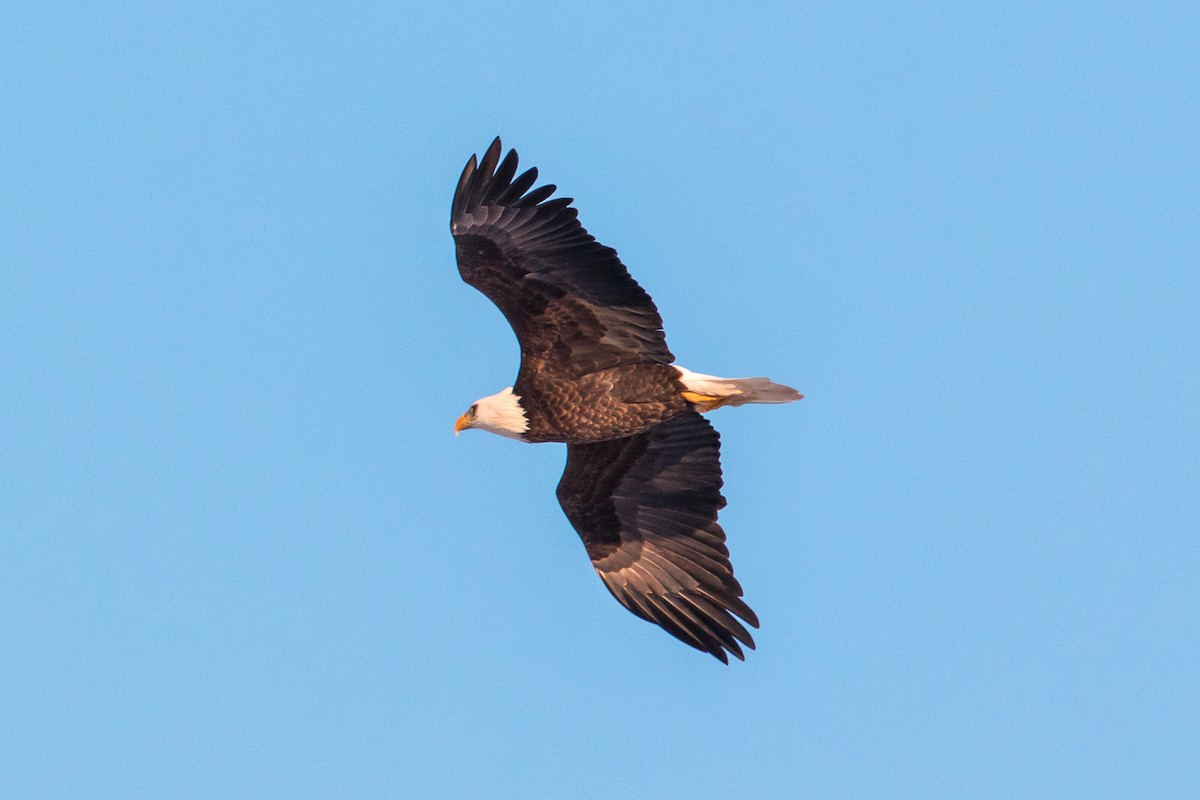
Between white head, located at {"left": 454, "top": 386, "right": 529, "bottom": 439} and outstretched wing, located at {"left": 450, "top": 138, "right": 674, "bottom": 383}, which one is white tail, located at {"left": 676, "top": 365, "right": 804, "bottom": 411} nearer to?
outstretched wing, located at {"left": 450, "top": 138, "right": 674, "bottom": 383}

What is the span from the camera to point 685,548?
51.3 ft

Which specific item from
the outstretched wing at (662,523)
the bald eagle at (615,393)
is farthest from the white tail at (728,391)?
the outstretched wing at (662,523)

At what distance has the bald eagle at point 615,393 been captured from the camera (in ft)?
46.9

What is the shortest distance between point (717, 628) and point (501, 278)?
3185mm

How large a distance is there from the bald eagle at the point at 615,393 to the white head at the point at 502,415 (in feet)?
0.03

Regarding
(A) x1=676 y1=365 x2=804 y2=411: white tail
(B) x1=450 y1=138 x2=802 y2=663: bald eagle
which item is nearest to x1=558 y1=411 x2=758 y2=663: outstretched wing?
(B) x1=450 y1=138 x2=802 y2=663: bald eagle

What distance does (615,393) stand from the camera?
1462 cm

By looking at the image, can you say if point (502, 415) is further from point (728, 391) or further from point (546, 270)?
point (728, 391)

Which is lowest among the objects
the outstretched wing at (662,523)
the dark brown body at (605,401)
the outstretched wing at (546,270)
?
the outstretched wing at (662,523)

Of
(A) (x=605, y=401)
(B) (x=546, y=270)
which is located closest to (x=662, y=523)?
(A) (x=605, y=401)

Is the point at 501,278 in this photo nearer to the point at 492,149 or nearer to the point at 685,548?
the point at 492,149

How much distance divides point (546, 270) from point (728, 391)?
5.32 ft

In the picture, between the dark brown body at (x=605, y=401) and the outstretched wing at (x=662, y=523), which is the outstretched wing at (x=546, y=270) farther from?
the outstretched wing at (x=662, y=523)

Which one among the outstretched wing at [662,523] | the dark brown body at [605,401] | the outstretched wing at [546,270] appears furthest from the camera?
the outstretched wing at [662,523]
